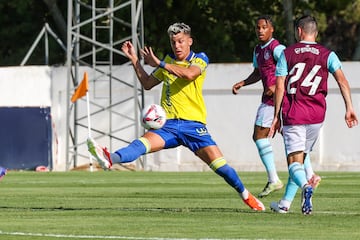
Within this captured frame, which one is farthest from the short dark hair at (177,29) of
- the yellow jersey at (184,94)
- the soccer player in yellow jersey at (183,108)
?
the yellow jersey at (184,94)

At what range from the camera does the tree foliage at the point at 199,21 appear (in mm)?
39562

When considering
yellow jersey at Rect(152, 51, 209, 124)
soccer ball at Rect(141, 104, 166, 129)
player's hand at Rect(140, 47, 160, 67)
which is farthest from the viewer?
yellow jersey at Rect(152, 51, 209, 124)

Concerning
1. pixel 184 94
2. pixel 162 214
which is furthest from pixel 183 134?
pixel 162 214

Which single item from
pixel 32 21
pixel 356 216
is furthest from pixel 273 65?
pixel 32 21

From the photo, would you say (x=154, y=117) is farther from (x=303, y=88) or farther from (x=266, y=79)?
(x=266, y=79)

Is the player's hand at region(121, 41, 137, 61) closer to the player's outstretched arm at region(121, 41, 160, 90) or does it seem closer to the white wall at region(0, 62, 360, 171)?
the player's outstretched arm at region(121, 41, 160, 90)

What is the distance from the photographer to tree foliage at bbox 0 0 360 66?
130ft

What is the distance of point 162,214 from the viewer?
12.8 metres

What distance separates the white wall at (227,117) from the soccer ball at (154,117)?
17.3 metres

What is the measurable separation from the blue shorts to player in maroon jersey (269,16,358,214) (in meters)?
0.97

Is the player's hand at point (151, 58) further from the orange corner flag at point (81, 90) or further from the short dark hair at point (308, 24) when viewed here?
the orange corner flag at point (81, 90)

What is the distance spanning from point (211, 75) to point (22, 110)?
4.88 metres

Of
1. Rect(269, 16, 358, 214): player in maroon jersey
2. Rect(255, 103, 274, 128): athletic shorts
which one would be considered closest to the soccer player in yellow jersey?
Rect(269, 16, 358, 214): player in maroon jersey

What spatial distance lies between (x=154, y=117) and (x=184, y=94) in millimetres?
507
